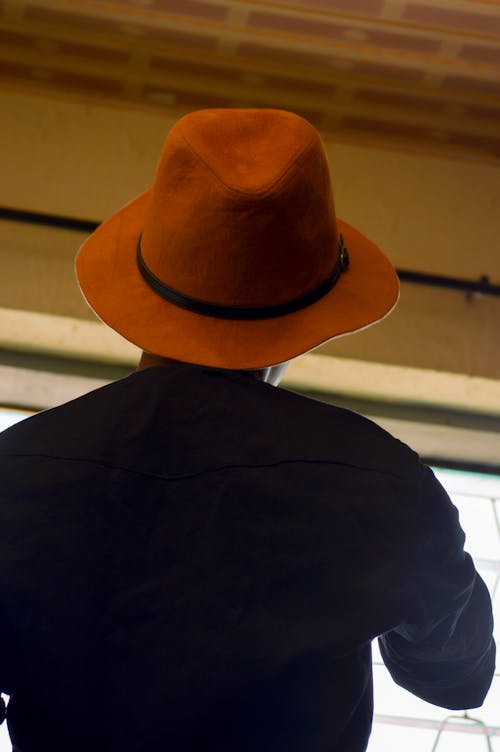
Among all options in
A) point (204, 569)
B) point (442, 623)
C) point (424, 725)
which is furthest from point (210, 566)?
point (424, 725)

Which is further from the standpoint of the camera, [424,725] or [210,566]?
[424,725]

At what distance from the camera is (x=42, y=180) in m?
2.19

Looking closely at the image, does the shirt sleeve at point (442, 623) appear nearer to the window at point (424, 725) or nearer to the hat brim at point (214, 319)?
the hat brim at point (214, 319)

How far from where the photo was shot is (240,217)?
3.50 feet

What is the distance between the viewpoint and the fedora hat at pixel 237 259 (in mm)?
1069

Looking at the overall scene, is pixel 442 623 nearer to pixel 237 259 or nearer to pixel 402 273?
pixel 237 259

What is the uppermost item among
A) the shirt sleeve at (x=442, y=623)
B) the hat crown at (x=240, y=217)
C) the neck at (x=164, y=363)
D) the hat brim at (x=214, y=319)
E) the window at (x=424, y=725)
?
the hat crown at (x=240, y=217)

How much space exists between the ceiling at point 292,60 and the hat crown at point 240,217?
102 centimetres

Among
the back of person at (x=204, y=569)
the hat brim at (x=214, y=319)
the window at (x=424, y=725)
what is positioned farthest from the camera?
the window at (x=424, y=725)

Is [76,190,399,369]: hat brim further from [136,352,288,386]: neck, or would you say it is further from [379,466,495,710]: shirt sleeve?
[379,466,495,710]: shirt sleeve

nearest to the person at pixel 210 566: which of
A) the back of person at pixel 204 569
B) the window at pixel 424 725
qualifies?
the back of person at pixel 204 569

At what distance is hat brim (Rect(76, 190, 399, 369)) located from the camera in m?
1.06

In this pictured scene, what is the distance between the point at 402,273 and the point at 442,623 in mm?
1238

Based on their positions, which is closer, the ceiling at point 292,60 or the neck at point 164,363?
the neck at point 164,363
